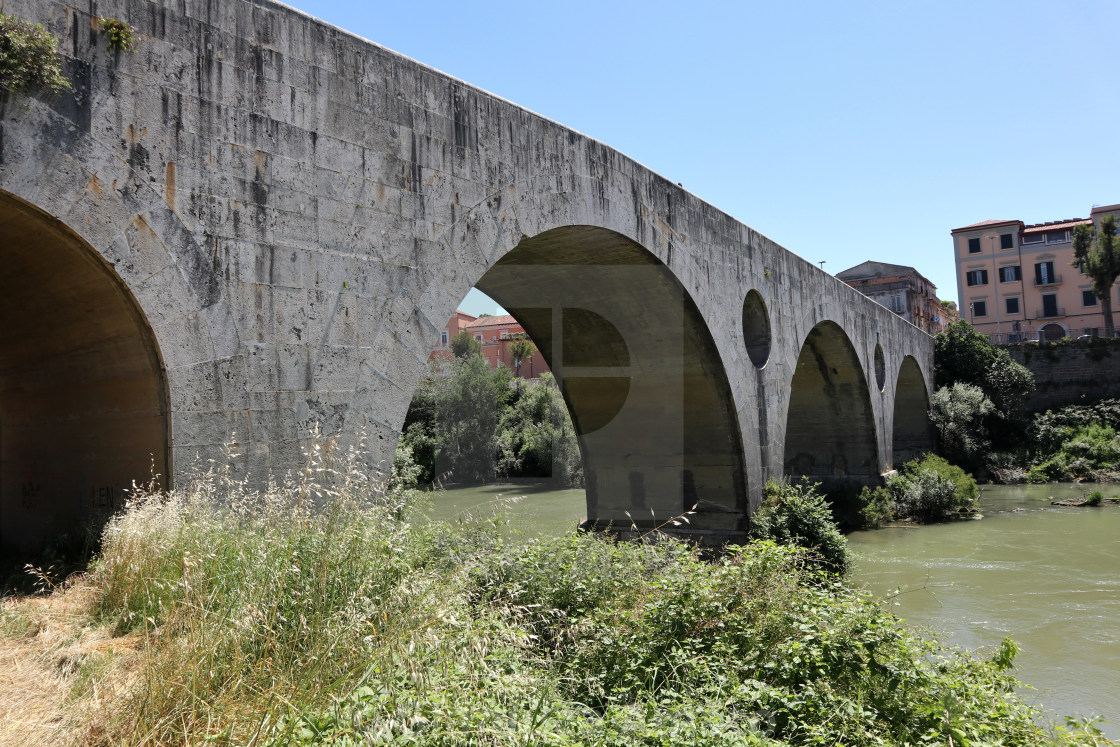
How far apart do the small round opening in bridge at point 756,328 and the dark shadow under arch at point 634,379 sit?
1606 millimetres

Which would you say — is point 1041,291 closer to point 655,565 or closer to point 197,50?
point 655,565

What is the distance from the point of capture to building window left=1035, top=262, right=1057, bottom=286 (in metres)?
39.4

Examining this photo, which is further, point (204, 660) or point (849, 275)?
point (849, 275)

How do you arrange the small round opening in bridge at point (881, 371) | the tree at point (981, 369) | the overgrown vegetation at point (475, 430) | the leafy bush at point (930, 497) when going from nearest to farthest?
the leafy bush at point (930, 497) < the small round opening in bridge at point (881, 371) < the tree at point (981, 369) < the overgrown vegetation at point (475, 430)

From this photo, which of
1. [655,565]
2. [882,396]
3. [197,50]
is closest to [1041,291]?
[882,396]

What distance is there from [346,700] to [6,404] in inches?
198

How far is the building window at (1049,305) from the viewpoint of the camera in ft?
129

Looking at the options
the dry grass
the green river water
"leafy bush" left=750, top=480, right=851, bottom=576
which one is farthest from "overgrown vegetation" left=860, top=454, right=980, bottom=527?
the dry grass

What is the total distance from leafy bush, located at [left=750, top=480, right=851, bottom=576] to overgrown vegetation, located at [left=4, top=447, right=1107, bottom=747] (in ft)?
17.0

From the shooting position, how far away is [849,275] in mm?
46438

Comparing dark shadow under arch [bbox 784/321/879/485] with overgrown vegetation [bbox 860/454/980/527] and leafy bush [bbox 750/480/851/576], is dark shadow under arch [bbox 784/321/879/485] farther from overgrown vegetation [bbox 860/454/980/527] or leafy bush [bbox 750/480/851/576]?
leafy bush [bbox 750/480/851/576]

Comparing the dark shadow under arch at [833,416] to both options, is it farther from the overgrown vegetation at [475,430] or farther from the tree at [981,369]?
the tree at [981,369]

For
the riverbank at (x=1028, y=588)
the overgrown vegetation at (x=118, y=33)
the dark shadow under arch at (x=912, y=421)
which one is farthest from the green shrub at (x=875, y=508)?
the overgrown vegetation at (x=118, y=33)

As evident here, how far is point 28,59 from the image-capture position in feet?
13.9
